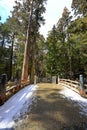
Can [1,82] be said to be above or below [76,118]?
above

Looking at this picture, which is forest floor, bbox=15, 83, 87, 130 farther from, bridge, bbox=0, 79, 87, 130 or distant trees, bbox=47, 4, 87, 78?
distant trees, bbox=47, 4, 87, 78

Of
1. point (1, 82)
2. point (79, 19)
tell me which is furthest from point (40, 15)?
point (1, 82)

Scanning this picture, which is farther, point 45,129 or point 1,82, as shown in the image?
point 1,82

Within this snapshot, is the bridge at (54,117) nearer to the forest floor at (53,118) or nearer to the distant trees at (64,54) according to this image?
the forest floor at (53,118)

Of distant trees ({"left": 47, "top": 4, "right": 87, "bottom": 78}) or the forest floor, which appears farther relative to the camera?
distant trees ({"left": 47, "top": 4, "right": 87, "bottom": 78})

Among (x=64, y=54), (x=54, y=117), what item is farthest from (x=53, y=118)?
(x=64, y=54)

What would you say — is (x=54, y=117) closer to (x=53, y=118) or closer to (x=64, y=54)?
(x=53, y=118)

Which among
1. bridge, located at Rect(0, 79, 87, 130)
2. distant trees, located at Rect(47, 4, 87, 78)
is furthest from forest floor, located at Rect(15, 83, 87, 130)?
distant trees, located at Rect(47, 4, 87, 78)

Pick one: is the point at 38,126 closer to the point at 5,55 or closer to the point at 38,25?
the point at 38,25

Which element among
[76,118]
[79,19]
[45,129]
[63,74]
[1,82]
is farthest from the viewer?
[63,74]

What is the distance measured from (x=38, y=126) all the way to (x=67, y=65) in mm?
42492

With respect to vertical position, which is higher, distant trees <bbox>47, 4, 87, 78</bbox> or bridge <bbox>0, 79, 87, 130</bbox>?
distant trees <bbox>47, 4, 87, 78</bbox>

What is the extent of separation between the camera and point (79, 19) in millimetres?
22000

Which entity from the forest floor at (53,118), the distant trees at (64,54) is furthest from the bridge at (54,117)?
the distant trees at (64,54)
